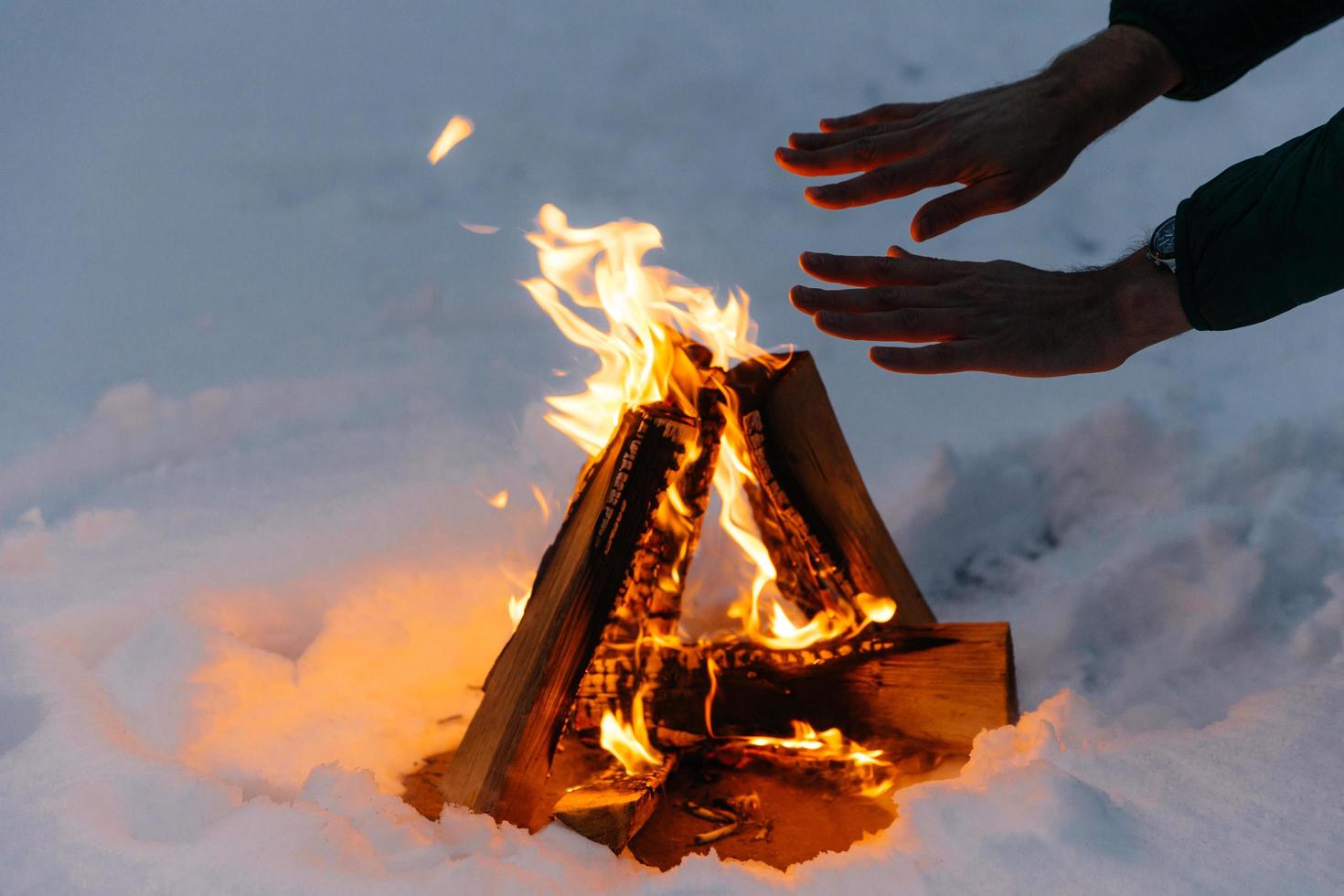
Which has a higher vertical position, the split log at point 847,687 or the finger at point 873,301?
the finger at point 873,301

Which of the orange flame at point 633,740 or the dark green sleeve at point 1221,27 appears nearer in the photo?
the orange flame at point 633,740

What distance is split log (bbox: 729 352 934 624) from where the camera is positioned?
1.92m

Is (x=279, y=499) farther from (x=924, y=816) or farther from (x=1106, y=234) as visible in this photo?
(x=1106, y=234)

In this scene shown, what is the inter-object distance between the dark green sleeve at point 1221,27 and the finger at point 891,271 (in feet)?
3.17

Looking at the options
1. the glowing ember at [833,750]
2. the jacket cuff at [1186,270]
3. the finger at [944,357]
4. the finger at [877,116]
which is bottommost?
the glowing ember at [833,750]

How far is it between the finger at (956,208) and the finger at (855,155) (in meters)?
0.16

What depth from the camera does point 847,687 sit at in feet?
6.51

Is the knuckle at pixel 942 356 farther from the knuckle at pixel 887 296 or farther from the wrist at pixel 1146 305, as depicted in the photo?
the wrist at pixel 1146 305

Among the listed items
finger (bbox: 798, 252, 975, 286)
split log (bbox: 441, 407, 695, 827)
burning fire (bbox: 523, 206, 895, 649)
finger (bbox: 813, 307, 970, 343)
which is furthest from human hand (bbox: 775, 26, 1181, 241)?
split log (bbox: 441, 407, 695, 827)

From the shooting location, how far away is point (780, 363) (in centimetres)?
193

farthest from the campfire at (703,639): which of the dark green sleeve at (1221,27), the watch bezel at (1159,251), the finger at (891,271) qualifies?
the dark green sleeve at (1221,27)

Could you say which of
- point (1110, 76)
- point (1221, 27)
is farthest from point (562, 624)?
point (1221, 27)

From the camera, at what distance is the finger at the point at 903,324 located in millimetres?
1645

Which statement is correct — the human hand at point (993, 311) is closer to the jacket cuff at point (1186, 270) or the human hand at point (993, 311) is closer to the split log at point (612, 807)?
the jacket cuff at point (1186, 270)
